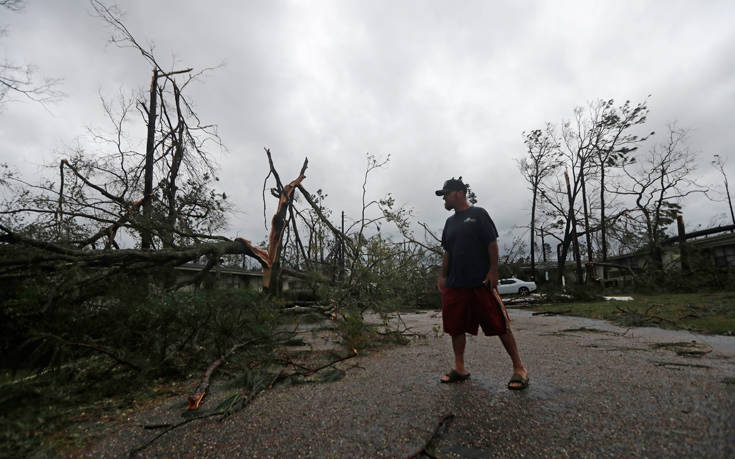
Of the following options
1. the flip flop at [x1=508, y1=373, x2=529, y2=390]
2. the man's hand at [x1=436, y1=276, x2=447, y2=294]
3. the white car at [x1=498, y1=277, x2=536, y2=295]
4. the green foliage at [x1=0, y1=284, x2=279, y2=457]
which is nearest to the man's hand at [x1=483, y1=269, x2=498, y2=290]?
the man's hand at [x1=436, y1=276, x2=447, y2=294]

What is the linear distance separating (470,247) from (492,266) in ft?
0.74

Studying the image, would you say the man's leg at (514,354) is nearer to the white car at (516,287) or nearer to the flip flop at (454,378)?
the flip flop at (454,378)

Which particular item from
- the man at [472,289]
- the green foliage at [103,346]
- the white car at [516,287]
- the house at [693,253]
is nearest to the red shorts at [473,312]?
the man at [472,289]

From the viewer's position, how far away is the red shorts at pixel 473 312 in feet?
7.98

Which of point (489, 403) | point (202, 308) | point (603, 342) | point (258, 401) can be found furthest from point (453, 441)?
point (603, 342)

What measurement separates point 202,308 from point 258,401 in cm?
152

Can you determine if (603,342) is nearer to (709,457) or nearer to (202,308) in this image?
(709,457)

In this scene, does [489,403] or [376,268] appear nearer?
[489,403]

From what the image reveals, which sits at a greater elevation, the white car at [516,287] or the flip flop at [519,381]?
the white car at [516,287]

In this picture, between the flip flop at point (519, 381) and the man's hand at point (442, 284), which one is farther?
the man's hand at point (442, 284)

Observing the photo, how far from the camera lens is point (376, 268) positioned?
17.5 ft

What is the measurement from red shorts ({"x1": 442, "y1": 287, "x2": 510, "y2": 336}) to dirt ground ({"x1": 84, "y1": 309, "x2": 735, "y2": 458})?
1.31 feet

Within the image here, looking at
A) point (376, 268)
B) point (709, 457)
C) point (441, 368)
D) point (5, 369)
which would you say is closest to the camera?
point (709, 457)

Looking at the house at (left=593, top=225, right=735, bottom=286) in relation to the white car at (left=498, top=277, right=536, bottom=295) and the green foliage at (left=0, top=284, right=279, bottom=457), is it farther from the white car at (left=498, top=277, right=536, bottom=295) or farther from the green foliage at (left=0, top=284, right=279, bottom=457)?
the green foliage at (left=0, top=284, right=279, bottom=457)
